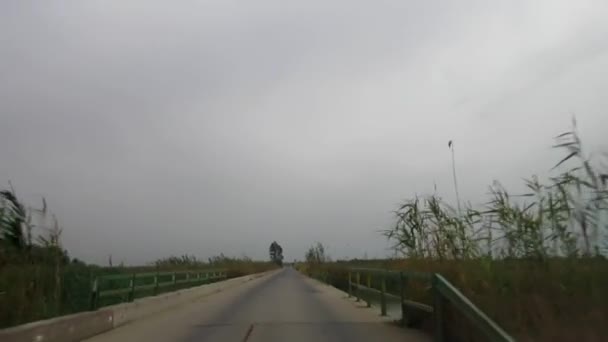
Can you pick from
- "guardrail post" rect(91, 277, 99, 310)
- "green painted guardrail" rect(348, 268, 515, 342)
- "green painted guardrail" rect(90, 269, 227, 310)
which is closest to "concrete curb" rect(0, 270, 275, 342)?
"guardrail post" rect(91, 277, 99, 310)

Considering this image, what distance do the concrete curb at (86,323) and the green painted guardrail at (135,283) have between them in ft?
1.32

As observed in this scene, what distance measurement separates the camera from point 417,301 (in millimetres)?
12141

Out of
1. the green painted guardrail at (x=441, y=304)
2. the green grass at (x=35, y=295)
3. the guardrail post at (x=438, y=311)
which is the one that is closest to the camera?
the green painted guardrail at (x=441, y=304)

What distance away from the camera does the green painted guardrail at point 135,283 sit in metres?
13.8

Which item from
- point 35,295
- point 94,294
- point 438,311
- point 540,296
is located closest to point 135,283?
point 94,294

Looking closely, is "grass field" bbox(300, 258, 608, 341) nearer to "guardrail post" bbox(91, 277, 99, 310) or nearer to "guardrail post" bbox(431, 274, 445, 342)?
"guardrail post" bbox(431, 274, 445, 342)

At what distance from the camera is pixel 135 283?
691 inches

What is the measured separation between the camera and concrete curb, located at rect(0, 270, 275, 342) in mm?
8852

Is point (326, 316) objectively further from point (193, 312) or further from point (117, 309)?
point (117, 309)

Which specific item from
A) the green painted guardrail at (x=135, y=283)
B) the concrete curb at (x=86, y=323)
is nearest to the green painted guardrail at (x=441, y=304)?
the concrete curb at (x=86, y=323)

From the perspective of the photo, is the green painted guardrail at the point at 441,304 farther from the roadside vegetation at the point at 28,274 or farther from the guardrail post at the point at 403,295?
the roadside vegetation at the point at 28,274

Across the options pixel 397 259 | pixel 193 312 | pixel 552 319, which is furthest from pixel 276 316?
pixel 552 319

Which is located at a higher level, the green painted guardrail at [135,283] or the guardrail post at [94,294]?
the green painted guardrail at [135,283]

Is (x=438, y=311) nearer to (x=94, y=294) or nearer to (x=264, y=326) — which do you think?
(x=264, y=326)
